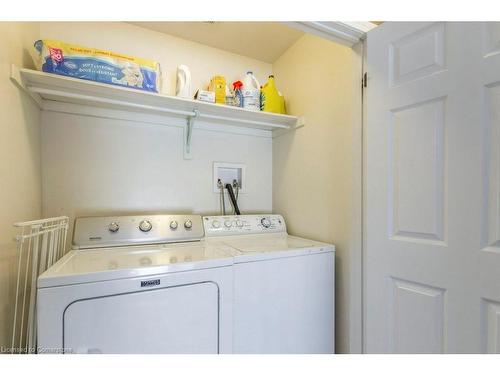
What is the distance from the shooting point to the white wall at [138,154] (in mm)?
1584

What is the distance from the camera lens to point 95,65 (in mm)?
1358

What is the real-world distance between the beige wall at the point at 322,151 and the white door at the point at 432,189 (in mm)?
194

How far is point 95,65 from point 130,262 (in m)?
1.14

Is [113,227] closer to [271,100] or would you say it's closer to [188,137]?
[188,137]

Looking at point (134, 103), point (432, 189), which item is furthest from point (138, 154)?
point (432, 189)

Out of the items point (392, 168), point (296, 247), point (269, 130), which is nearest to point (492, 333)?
point (392, 168)

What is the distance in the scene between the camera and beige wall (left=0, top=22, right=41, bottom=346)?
996 millimetres

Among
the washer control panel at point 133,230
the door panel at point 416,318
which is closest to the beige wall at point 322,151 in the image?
the door panel at point 416,318

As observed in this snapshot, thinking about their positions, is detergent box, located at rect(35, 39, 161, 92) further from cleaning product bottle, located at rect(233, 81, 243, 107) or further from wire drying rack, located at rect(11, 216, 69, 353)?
wire drying rack, located at rect(11, 216, 69, 353)

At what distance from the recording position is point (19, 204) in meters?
1.15

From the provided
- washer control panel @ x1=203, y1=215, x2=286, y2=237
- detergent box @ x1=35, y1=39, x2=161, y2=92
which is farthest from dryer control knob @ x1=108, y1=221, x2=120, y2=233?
detergent box @ x1=35, y1=39, x2=161, y2=92

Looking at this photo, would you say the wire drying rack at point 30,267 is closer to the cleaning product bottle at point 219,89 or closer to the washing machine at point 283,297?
the washing machine at point 283,297
